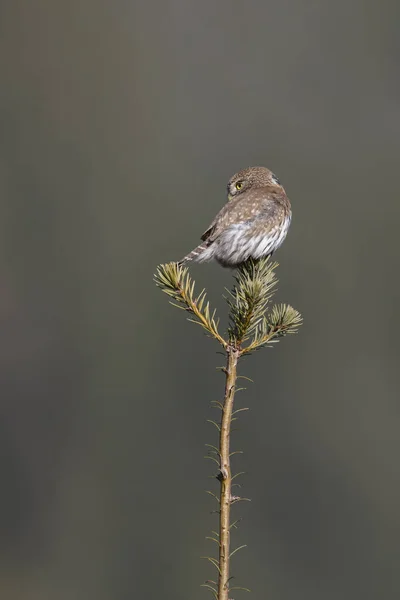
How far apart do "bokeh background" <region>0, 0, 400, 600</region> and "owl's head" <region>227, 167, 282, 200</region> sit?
41.3 metres

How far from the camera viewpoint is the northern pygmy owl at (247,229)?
13.1 ft

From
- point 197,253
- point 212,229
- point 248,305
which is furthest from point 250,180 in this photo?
point 248,305

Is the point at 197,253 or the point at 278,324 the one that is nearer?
the point at 278,324

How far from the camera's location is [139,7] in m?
146

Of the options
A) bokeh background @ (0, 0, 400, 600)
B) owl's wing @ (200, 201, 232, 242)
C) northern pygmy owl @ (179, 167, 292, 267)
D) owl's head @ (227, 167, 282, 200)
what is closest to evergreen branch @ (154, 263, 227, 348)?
northern pygmy owl @ (179, 167, 292, 267)

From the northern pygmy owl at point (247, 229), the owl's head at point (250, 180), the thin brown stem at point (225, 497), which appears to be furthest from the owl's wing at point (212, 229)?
the thin brown stem at point (225, 497)

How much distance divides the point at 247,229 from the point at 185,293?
3.52 ft

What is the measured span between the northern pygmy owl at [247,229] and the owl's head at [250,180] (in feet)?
0.26

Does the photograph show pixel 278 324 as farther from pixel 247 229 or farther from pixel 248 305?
pixel 247 229

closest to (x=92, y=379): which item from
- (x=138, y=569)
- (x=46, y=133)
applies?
(x=138, y=569)

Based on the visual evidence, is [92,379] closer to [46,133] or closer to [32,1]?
[46,133]

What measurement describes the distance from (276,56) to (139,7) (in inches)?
1192

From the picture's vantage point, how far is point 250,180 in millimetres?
4703

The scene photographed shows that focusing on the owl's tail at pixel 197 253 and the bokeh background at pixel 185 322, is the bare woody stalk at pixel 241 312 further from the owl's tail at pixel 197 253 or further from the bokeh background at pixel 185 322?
the bokeh background at pixel 185 322
